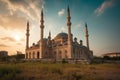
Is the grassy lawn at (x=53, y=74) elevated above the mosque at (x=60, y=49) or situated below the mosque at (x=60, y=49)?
below

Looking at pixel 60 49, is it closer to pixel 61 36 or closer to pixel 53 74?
pixel 61 36

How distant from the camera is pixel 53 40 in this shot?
57969 millimetres

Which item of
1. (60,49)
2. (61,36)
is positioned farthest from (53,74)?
(61,36)

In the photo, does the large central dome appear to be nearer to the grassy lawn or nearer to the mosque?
the mosque

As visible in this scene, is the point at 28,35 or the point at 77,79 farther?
the point at 28,35

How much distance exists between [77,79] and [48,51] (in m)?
39.9

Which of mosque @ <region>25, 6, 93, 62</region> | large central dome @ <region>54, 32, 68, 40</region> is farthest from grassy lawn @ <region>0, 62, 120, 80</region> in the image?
large central dome @ <region>54, 32, 68, 40</region>

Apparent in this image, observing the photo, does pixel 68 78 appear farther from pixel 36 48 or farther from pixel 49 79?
pixel 36 48

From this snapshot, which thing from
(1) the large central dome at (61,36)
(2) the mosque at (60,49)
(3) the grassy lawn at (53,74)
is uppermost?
(1) the large central dome at (61,36)

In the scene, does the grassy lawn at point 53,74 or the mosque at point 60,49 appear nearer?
the grassy lawn at point 53,74

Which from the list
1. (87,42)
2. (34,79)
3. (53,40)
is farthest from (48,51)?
(34,79)

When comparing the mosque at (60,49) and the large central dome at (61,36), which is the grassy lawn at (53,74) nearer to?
the mosque at (60,49)

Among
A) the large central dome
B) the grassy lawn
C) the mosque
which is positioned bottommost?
the grassy lawn

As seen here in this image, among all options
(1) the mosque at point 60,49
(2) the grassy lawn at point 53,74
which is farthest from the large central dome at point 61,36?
(2) the grassy lawn at point 53,74
